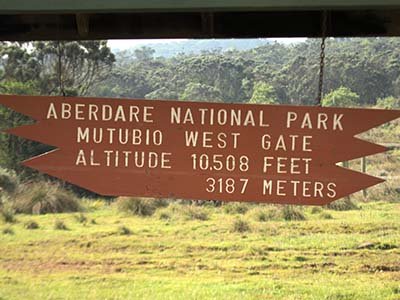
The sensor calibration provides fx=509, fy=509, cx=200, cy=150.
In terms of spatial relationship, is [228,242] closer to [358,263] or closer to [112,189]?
[358,263]

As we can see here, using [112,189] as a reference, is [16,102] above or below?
above

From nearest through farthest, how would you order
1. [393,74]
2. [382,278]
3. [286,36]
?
[286,36], [382,278], [393,74]

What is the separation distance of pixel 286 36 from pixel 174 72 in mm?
3712

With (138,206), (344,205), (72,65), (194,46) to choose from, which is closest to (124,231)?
(138,206)

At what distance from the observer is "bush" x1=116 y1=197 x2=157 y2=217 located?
17.8 feet

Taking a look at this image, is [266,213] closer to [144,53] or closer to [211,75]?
[211,75]

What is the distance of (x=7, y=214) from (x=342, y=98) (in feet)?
12.3

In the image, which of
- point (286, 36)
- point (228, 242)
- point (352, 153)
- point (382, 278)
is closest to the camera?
point (352, 153)

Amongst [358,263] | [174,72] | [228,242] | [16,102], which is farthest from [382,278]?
[16,102]

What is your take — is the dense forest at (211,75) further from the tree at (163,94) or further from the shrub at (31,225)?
the shrub at (31,225)

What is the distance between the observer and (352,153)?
165cm

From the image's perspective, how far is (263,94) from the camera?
17.6 ft

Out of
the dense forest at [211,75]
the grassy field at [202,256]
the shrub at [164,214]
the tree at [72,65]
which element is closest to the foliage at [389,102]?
the dense forest at [211,75]

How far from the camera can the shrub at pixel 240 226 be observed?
5301 millimetres
